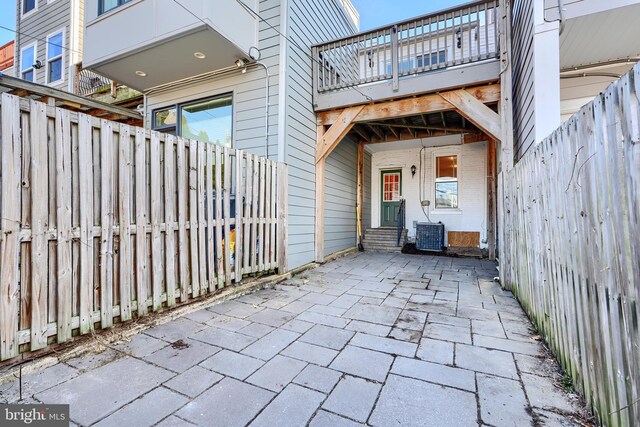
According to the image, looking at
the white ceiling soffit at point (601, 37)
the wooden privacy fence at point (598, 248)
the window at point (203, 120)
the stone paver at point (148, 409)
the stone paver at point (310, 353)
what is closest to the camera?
the wooden privacy fence at point (598, 248)

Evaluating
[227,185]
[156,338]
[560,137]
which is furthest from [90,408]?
[560,137]

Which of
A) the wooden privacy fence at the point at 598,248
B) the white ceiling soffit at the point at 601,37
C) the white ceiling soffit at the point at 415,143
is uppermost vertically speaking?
the white ceiling soffit at the point at 601,37

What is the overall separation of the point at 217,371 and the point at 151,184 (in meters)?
1.73

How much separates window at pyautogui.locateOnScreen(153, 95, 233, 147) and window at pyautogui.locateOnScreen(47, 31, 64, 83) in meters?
5.14

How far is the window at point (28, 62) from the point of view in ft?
27.6

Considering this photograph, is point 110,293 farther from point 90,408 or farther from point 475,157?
point 475,157

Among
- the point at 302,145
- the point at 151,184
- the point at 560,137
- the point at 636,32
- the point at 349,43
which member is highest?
the point at 349,43

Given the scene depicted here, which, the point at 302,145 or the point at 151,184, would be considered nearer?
the point at 151,184

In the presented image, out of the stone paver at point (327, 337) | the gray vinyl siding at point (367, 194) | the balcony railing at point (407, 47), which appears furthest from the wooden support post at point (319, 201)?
the stone paver at point (327, 337)

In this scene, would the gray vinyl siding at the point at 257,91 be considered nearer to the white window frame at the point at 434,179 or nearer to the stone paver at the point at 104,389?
the stone paver at the point at 104,389

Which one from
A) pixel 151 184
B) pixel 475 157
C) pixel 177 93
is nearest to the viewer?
pixel 151 184

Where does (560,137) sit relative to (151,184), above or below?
above

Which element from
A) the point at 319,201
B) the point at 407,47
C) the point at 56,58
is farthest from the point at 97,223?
the point at 56,58

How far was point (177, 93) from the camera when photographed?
17.5 feet
